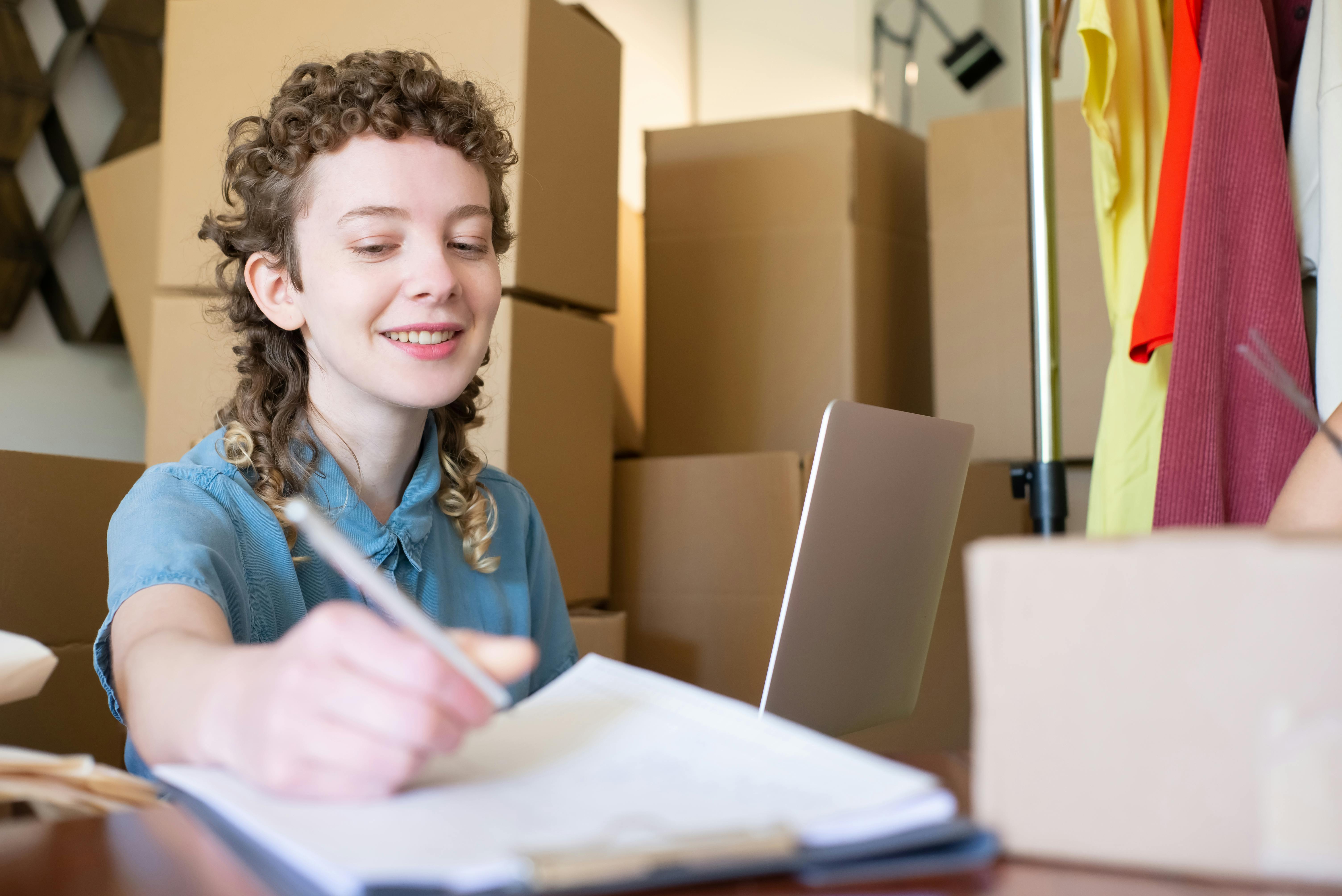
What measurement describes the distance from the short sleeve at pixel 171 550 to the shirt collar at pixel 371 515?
0.10 m

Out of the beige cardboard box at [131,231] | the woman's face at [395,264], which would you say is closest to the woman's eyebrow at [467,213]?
the woman's face at [395,264]

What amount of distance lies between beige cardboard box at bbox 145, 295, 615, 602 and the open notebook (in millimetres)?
848

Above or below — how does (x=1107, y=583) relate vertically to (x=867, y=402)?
below

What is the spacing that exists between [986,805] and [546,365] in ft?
3.39

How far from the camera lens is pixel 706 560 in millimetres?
1488

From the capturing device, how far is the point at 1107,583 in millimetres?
343

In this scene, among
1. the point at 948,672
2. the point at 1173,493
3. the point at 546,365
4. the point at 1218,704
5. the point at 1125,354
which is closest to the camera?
the point at 1218,704

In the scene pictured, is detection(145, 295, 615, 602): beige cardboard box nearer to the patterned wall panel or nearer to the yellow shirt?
the patterned wall panel

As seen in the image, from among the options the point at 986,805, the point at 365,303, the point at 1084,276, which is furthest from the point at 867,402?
the point at 986,805

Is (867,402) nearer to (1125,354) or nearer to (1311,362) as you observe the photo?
(1125,354)

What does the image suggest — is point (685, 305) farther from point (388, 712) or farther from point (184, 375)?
point (388, 712)

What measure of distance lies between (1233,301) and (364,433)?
81cm

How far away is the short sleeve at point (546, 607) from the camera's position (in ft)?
3.39

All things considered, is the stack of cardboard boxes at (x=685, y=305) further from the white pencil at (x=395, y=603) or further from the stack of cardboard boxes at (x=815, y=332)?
the white pencil at (x=395, y=603)
